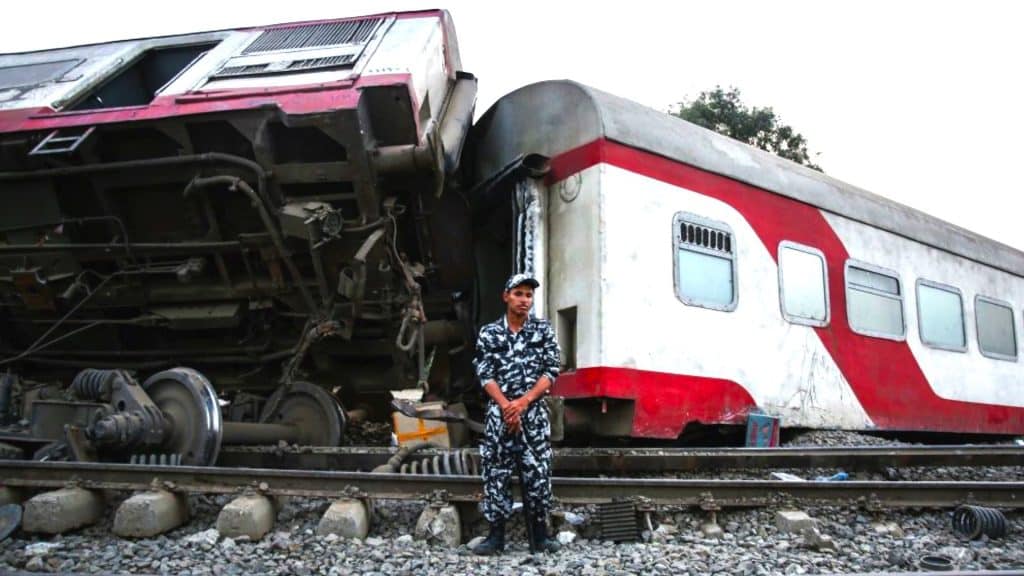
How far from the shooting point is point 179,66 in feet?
22.1

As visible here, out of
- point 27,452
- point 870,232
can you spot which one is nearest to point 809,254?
point 870,232

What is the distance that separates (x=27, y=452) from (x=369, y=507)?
8.79 ft

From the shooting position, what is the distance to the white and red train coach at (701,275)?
17.9 feet

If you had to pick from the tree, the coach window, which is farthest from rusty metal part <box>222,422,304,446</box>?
the tree

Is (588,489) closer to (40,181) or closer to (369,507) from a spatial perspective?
(369,507)

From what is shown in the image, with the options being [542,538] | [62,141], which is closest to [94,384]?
[62,141]

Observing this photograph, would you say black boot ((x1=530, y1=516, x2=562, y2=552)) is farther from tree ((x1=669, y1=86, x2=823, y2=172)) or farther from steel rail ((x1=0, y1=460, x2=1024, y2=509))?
tree ((x1=669, y1=86, x2=823, y2=172))

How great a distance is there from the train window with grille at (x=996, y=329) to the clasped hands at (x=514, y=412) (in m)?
7.36

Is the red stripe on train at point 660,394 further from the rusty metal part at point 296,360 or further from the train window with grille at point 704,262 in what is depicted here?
the rusty metal part at point 296,360

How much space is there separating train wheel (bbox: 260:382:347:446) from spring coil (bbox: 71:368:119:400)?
120cm

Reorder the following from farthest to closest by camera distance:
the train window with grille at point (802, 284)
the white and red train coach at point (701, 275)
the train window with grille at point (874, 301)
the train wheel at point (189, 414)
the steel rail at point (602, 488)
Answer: the train window with grille at point (874, 301)
the train window with grille at point (802, 284)
the white and red train coach at point (701, 275)
the train wheel at point (189, 414)
the steel rail at point (602, 488)

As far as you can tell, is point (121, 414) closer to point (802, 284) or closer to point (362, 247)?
point (362, 247)

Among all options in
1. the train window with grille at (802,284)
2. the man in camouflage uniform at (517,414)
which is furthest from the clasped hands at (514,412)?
the train window with grille at (802,284)

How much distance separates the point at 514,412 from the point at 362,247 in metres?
2.14
